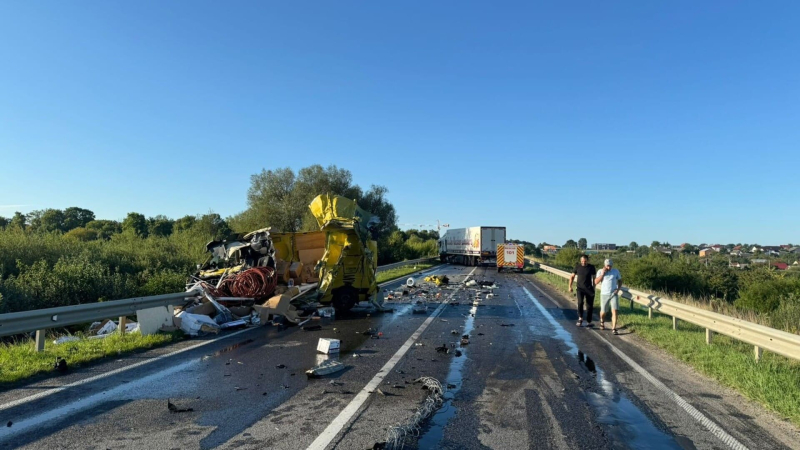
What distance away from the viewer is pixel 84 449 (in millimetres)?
4109

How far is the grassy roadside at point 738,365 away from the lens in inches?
226

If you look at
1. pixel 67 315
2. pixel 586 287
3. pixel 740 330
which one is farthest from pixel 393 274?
pixel 740 330

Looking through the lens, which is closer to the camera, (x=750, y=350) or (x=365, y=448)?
(x=365, y=448)

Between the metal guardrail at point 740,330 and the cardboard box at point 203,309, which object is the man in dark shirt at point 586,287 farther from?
the cardboard box at point 203,309

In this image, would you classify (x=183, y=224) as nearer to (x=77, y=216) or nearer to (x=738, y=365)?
(x=77, y=216)

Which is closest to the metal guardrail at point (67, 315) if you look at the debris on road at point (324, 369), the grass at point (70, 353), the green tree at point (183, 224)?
the grass at point (70, 353)

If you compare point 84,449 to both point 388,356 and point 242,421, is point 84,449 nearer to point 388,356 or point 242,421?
point 242,421

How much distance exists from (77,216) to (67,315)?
9089 cm

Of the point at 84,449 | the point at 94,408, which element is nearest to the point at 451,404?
the point at 84,449

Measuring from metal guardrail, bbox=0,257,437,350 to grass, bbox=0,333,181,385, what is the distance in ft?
1.21

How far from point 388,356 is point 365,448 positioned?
3.90 meters

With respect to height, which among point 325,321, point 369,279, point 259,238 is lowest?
point 325,321

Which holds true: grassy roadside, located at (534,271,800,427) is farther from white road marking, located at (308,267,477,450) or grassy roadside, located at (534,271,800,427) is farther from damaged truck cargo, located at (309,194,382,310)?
damaged truck cargo, located at (309,194,382,310)

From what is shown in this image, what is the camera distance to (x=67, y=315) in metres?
8.43
